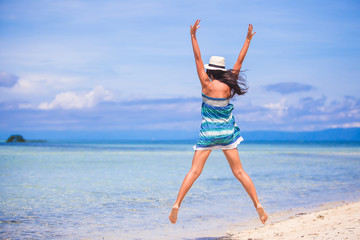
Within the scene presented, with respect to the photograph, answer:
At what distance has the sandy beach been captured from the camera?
18.4 feet

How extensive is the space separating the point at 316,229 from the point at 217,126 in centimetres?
245

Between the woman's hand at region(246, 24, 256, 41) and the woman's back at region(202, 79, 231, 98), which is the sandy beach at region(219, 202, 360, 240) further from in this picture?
the woman's hand at region(246, 24, 256, 41)

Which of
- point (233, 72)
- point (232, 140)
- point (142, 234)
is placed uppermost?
point (233, 72)

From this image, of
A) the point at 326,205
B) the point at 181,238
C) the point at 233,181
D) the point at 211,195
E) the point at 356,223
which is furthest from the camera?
the point at 233,181

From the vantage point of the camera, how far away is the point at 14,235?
23.2ft

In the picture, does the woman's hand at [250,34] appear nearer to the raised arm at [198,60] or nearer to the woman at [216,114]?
the woman at [216,114]

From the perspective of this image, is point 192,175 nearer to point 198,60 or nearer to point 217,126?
point 217,126

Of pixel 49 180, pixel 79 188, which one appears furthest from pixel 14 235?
pixel 49 180

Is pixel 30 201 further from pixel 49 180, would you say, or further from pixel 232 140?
pixel 232 140

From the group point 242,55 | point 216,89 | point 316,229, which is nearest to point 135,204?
point 316,229

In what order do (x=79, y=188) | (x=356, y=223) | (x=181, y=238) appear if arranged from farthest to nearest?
(x=79, y=188)
(x=181, y=238)
(x=356, y=223)

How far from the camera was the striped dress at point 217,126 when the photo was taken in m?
5.10

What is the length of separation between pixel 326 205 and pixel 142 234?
16.9 feet

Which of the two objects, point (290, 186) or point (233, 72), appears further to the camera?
point (290, 186)
